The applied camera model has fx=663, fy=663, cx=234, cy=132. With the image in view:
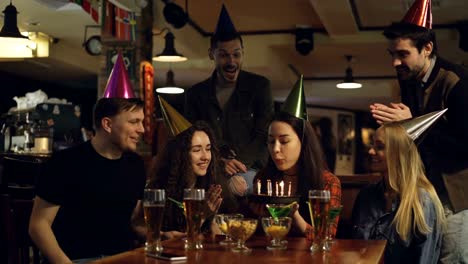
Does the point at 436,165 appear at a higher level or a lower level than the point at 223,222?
higher

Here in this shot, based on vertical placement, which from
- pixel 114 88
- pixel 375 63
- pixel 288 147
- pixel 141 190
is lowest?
pixel 141 190

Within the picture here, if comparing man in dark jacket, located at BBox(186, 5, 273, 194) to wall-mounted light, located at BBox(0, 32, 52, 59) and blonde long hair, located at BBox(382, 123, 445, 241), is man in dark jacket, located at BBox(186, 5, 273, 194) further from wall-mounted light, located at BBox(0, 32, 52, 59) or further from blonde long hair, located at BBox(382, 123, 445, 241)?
wall-mounted light, located at BBox(0, 32, 52, 59)

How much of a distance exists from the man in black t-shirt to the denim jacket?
0.99 m

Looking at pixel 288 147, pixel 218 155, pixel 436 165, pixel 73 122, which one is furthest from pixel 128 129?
pixel 73 122

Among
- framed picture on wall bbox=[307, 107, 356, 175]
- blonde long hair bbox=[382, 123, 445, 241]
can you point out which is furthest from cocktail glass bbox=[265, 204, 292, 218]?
framed picture on wall bbox=[307, 107, 356, 175]

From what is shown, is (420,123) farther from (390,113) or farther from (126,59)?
(126,59)

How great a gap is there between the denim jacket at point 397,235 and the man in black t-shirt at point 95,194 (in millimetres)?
992

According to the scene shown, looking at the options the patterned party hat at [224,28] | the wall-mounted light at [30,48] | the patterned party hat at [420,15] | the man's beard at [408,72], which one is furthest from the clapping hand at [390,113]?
the wall-mounted light at [30,48]

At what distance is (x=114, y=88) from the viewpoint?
2.88m

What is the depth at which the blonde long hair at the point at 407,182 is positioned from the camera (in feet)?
8.13

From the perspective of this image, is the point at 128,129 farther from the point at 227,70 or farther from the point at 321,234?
the point at 321,234

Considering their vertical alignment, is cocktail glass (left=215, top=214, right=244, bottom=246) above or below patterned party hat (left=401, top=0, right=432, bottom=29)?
below

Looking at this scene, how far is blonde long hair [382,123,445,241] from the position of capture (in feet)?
8.13

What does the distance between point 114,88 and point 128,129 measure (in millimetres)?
221
